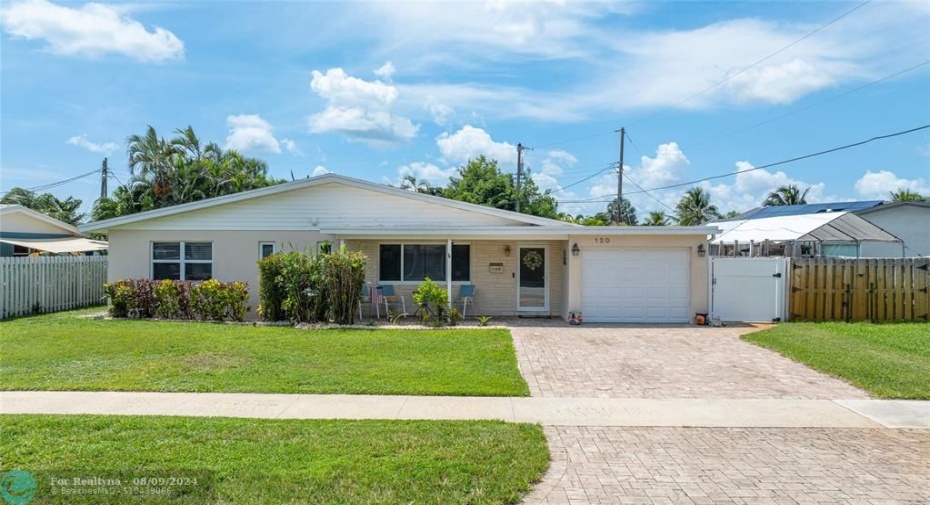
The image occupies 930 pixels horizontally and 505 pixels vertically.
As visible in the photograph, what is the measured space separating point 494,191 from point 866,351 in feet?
100.0

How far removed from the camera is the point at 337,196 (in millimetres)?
15500

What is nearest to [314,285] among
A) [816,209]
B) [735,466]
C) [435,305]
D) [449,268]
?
[435,305]

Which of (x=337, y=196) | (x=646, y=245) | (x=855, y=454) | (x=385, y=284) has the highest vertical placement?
(x=337, y=196)

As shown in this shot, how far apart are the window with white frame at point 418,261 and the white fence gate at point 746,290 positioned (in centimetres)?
676

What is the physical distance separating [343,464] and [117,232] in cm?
1410

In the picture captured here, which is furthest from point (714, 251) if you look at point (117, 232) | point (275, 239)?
point (117, 232)

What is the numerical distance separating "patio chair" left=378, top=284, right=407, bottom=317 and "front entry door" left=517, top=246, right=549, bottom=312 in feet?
10.8

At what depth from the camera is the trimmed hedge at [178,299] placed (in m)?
13.6

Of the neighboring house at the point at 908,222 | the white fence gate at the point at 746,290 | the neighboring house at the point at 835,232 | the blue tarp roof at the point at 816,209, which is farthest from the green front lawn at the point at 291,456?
the neighboring house at the point at 908,222

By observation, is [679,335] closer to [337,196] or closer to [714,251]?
[337,196]

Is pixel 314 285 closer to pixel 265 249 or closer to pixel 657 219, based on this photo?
pixel 265 249

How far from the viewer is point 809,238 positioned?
824 inches

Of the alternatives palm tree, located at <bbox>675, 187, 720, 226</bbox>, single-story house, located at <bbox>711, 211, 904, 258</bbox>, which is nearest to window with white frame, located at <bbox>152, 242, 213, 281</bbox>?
single-story house, located at <bbox>711, 211, 904, 258</bbox>

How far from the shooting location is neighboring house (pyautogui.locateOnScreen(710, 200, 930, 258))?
21.2m
